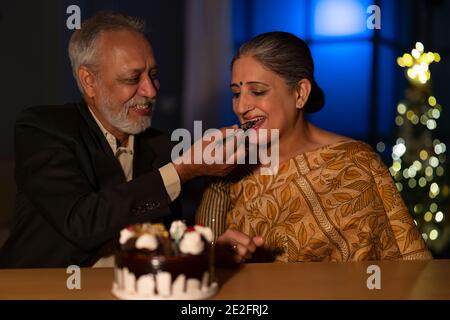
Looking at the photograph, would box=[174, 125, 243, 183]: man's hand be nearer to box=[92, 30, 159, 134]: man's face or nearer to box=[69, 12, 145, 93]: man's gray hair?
box=[92, 30, 159, 134]: man's face

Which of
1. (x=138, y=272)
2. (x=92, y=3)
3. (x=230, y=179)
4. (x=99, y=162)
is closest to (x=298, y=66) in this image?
(x=230, y=179)

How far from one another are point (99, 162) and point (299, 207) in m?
0.69

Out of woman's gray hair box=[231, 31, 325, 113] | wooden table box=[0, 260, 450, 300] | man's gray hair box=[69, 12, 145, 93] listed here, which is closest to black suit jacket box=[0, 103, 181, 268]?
man's gray hair box=[69, 12, 145, 93]

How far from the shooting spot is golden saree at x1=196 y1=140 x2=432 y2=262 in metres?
2.36

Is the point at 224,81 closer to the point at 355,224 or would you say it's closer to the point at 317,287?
the point at 355,224

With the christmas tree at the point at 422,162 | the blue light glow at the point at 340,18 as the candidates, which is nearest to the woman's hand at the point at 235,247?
the christmas tree at the point at 422,162

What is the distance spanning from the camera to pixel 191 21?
673cm

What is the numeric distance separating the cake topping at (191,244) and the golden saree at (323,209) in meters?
0.80

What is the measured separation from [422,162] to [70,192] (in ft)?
11.6

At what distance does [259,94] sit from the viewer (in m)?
2.38

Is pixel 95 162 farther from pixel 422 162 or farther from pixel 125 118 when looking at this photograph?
pixel 422 162

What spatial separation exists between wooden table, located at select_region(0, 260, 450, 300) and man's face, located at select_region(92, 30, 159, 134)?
2.47ft

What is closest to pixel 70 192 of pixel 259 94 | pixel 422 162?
pixel 259 94

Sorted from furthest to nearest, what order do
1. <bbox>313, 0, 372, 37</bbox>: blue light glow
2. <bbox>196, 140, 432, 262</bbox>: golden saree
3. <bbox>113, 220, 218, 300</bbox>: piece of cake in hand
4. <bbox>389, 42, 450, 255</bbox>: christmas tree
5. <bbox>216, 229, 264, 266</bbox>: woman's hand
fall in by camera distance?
<bbox>313, 0, 372, 37</bbox>: blue light glow → <bbox>389, 42, 450, 255</bbox>: christmas tree → <bbox>196, 140, 432, 262</bbox>: golden saree → <bbox>216, 229, 264, 266</bbox>: woman's hand → <bbox>113, 220, 218, 300</bbox>: piece of cake in hand
